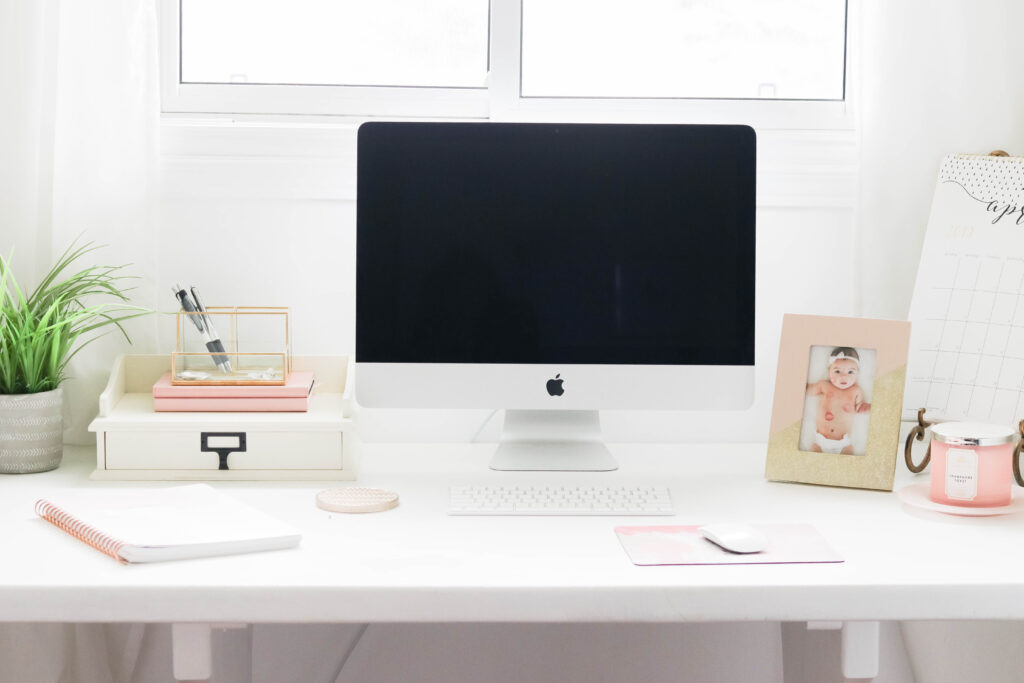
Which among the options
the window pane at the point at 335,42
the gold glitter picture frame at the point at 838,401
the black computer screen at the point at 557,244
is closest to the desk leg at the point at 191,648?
the black computer screen at the point at 557,244

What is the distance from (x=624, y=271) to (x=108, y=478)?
788 mm

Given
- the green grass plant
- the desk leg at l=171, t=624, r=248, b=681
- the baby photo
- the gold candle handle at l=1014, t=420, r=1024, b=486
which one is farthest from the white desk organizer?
the gold candle handle at l=1014, t=420, r=1024, b=486

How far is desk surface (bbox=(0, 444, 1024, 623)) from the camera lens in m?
0.85

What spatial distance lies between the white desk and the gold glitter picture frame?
141 millimetres

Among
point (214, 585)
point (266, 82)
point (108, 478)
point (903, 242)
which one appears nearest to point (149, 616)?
point (214, 585)

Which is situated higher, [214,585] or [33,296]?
[33,296]

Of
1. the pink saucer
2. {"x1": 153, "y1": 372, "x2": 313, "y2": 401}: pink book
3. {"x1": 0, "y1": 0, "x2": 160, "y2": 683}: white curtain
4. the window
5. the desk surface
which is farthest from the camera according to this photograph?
the window

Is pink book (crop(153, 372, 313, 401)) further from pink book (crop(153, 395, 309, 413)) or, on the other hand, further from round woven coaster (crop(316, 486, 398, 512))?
round woven coaster (crop(316, 486, 398, 512))

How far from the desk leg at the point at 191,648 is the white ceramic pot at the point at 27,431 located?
522mm

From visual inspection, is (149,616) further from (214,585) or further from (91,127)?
(91,127)

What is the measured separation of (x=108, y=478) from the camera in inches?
48.9

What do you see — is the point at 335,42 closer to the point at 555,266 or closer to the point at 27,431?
the point at 555,266

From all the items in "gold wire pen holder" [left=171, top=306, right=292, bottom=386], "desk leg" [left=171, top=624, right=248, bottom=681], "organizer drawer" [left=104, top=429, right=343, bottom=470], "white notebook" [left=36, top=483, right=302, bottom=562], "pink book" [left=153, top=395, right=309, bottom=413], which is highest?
"gold wire pen holder" [left=171, top=306, right=292, bottom=386]

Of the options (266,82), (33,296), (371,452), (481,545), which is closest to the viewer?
(481,545)
